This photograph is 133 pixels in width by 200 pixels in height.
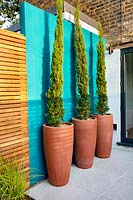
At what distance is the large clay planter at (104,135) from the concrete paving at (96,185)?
0.27 m

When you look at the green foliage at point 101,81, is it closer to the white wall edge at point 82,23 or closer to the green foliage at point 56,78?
the white wall edge at point 82,23

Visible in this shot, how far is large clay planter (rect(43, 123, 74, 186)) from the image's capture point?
321 cm

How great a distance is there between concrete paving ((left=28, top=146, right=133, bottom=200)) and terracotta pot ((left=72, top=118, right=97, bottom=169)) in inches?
7.1

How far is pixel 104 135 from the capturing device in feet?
14.7

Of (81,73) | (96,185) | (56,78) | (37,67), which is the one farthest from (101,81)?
(96,185)

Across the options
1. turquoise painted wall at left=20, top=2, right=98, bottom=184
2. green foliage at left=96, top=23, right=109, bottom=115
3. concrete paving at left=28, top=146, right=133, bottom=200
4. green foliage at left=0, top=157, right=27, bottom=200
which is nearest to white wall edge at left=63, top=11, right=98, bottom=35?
green foliage at left=96, top=23, right=109, bottom=115

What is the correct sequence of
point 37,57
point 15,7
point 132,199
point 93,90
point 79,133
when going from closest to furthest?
point 132,199, point 37,57, point 79,133, point 93,90, point 15,7

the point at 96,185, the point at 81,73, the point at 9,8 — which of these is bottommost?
the point at 96,185

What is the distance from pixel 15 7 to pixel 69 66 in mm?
10154

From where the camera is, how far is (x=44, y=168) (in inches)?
142

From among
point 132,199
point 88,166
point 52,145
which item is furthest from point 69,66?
point 132,199

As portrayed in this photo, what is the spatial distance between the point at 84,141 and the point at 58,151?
0.81 metres

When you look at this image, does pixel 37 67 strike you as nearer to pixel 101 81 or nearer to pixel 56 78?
pixel 56 78

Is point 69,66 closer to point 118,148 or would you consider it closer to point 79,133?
point 79,133
